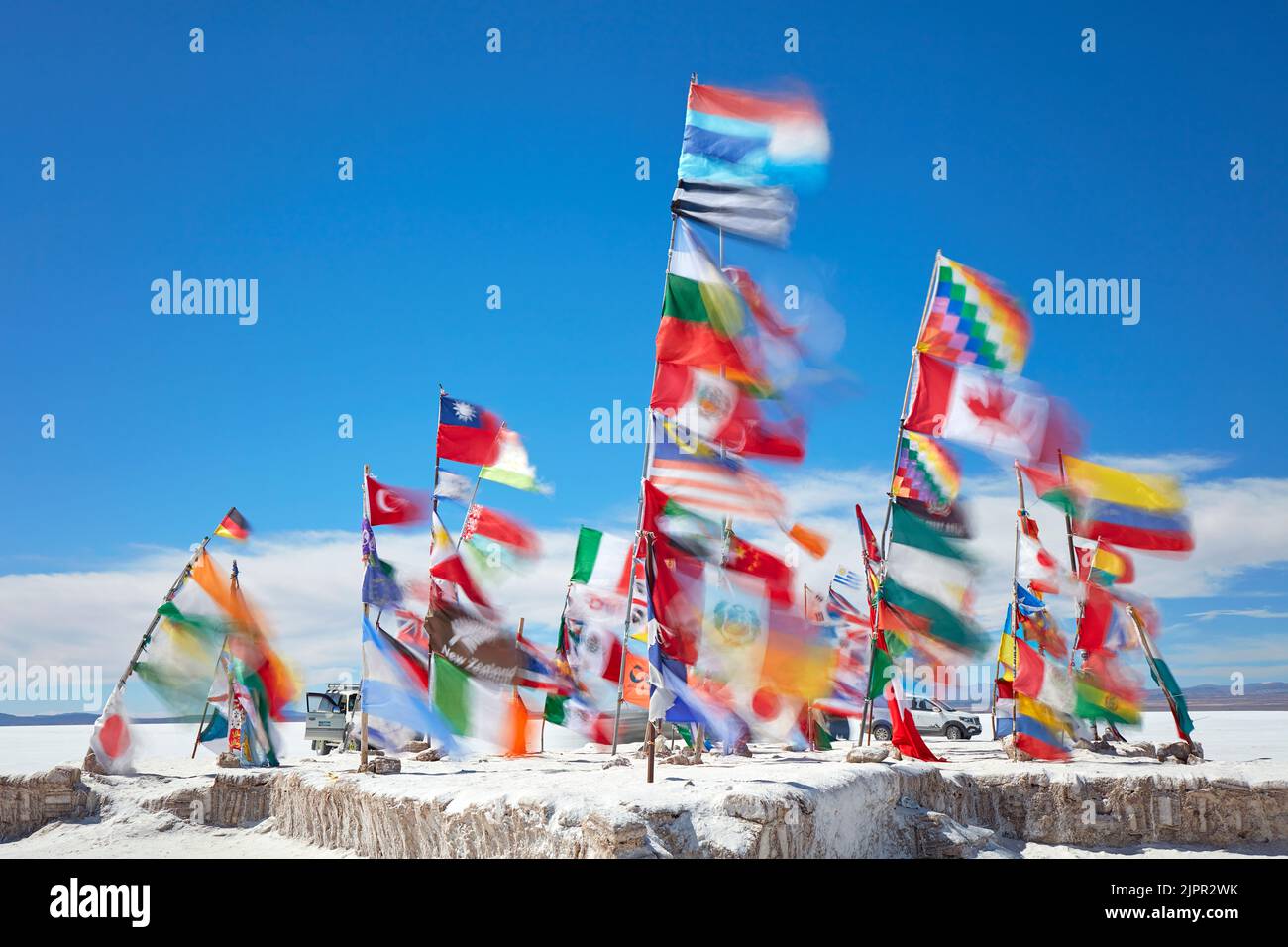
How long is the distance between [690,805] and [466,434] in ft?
46.5

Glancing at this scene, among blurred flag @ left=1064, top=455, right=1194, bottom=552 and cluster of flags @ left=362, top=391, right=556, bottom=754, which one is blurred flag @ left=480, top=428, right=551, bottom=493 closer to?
cluster of flags @ left=362, top=391, right=556, bottom=754

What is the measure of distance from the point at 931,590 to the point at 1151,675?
4.58 m

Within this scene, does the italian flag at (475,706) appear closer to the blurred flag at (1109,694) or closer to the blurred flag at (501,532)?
the blurred flag at (501,532)

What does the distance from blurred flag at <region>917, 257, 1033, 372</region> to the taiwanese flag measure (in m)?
9.21

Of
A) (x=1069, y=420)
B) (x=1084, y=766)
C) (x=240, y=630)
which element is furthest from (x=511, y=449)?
(x=1084, y=766)

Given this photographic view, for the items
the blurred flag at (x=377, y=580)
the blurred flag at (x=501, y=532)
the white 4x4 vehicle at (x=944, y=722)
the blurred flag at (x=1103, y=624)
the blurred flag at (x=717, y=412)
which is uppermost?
the blurred flag at (x=717, y=412)

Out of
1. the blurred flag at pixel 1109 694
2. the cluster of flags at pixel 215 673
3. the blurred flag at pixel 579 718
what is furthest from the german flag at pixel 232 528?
the blurred flag at pixel 1109 694

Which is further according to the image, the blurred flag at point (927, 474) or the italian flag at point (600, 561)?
the italian flag at point (600, 561)

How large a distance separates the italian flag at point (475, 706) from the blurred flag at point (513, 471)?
676 cm

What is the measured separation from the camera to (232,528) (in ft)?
67.6

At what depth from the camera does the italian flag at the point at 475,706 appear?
16938mm

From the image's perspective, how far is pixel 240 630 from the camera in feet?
67.3

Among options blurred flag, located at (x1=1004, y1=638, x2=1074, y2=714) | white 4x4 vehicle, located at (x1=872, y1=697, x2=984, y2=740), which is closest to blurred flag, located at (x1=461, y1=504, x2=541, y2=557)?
blurred flag, located at (x1=1004, y1=638, x2=1074, y2=714)
